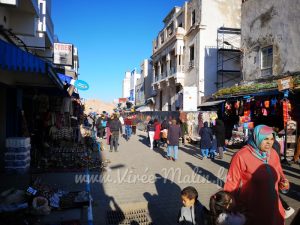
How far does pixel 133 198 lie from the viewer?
7.30 metres

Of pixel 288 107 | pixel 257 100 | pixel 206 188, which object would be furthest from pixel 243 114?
pixel 206 188

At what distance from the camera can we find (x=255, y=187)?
3549 mm

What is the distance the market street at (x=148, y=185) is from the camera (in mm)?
6273

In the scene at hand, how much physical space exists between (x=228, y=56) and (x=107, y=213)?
22211 mm

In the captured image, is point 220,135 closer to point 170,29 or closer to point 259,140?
point 259,140

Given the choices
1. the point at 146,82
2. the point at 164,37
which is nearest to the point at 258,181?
the point at 164,37

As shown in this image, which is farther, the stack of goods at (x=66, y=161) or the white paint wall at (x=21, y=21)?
the white paint wall at (x=21, y=21)

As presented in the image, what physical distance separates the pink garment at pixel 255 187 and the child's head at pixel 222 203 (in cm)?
22

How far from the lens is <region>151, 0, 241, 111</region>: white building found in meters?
26.2

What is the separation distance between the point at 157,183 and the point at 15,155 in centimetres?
417

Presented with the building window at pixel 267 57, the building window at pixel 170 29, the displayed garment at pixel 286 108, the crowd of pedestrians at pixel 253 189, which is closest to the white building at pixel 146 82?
the building window at pixel 170 29

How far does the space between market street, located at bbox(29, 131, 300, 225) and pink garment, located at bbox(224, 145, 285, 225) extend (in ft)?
8.21

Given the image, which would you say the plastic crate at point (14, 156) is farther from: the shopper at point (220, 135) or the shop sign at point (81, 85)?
the shopper at point (220, 135)

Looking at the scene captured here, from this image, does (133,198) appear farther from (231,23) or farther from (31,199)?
(231,23)
